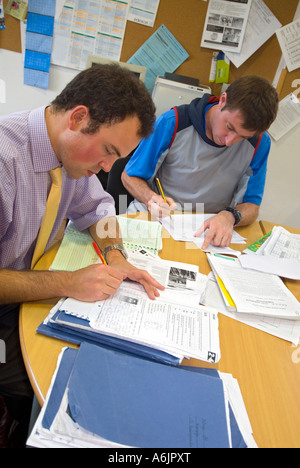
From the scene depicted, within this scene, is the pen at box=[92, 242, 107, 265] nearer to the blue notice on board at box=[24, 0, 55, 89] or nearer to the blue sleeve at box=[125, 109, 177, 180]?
the blue sleeve at box=[125, 109, 177, 180]

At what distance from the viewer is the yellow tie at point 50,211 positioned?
90 centimetres

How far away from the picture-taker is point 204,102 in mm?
1511

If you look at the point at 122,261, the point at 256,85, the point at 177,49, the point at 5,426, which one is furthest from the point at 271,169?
the point at 5,426

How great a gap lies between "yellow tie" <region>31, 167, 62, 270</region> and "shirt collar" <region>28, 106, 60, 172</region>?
35 millimetres

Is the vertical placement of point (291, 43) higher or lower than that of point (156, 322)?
higher

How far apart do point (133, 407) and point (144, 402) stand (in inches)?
0.9

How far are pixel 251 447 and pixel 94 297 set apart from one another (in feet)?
1.42

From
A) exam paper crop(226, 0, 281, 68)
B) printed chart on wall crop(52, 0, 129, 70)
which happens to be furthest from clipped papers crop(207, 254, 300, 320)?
printed chart on wall crop(52, 0, 129, 70)

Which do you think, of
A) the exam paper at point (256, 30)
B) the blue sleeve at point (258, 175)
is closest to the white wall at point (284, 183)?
the exam paper at point (256, 30)

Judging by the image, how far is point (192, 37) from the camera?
2.19 metres

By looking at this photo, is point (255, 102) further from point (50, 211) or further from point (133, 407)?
point (133, 407)

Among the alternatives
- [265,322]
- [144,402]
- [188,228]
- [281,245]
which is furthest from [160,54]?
[144,402]

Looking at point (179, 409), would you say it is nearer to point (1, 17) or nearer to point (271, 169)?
point (271, 169)

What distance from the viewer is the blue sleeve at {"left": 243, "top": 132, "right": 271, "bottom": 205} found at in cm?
161
